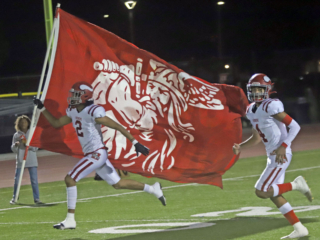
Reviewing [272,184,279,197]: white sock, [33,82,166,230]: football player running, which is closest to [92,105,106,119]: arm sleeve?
[33,82,166,230]: football player running

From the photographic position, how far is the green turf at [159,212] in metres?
7.82

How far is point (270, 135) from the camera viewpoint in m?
7.42

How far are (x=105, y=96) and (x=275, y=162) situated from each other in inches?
121

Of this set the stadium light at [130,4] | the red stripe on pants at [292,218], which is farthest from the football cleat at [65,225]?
the stadium light at [130,4]

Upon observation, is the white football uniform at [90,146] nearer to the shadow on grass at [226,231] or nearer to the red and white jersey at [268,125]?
the shadow on grass at [226,231]

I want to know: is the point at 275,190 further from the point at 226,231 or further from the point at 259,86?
the point at 259,86

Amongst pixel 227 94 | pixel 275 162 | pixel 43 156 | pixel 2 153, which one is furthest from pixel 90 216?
pixel 2 153

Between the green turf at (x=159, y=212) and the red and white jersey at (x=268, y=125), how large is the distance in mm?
1076

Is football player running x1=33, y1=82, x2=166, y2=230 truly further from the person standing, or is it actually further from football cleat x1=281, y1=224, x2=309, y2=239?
the person standing

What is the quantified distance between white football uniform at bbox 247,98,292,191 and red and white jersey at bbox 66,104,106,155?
6.25ft

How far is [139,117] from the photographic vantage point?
31.4ft

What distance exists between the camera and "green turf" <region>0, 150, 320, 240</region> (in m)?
7.82

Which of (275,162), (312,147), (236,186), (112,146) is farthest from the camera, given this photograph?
(312,147)

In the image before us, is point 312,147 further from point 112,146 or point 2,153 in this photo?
point 112,146
